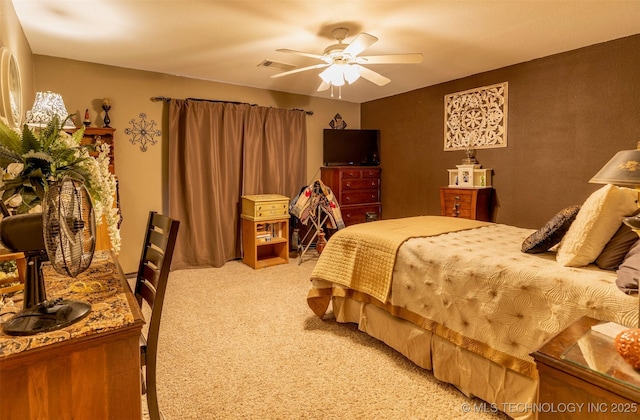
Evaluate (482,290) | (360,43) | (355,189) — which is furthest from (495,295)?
(355,189)

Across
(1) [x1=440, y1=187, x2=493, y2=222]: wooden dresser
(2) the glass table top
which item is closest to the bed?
(2) the glass table top

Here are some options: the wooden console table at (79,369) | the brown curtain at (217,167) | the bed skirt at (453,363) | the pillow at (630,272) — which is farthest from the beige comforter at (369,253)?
the brown curtain at (217,167)

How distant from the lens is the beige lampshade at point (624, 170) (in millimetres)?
1951

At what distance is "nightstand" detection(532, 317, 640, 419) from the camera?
0.80 m

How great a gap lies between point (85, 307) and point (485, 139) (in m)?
4.42

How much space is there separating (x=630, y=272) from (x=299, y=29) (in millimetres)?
2737

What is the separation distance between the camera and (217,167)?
454cm

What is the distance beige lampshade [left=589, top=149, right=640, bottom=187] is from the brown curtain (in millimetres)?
3757

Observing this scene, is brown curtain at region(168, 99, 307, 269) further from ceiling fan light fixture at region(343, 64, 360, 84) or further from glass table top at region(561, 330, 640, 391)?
glass table top at region(561, 330, 640, 391)

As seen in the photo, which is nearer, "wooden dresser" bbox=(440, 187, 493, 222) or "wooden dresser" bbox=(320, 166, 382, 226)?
"wooden dresser" bbox=(440, 187, 493, 222)

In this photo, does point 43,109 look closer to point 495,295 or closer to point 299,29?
point 299,29

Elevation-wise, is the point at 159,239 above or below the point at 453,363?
above

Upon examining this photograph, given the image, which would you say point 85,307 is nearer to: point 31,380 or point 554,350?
point 31,380

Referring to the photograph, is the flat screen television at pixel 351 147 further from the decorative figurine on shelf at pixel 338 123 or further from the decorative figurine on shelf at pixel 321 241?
the decorative figurine on shelf at pixel 321 241
